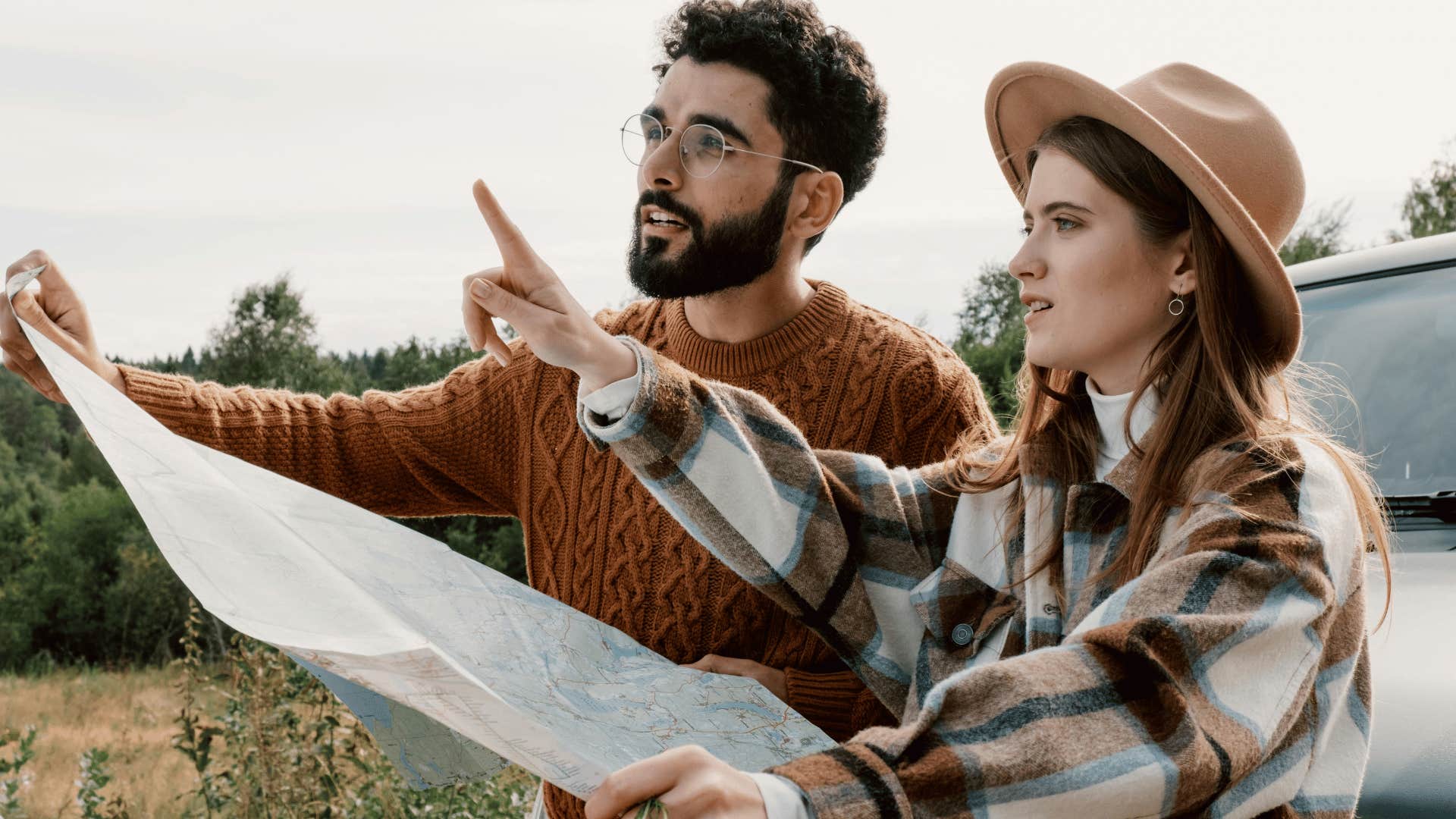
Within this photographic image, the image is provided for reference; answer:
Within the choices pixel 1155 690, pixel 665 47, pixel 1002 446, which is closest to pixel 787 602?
pixel 1002 446

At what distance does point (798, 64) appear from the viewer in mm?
2893

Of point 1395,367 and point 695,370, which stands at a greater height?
point 695,370

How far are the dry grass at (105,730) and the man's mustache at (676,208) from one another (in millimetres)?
4098

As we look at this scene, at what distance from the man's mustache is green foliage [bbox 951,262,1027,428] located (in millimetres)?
3514

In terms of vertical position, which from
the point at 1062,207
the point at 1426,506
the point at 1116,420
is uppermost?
the point at 1062,207

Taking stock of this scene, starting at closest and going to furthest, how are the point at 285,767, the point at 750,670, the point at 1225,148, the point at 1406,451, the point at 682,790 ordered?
the point at 682,790 < the point at 1225,148 < the point at 750,670 < the point at 1406,451 < the point at 285,767

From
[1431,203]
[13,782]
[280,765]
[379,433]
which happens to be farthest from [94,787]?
[1431,203]

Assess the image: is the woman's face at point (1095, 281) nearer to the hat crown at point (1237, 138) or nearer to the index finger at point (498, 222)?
the hat crown at point (1237, 138)

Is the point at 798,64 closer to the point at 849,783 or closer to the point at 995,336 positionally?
the point at 849,783

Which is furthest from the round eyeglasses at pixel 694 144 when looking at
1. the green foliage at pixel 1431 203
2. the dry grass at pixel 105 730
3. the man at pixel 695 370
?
the green foliage at pixel 1431 203

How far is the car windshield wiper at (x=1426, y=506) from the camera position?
10.3 ft

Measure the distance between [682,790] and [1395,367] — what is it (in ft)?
9.07

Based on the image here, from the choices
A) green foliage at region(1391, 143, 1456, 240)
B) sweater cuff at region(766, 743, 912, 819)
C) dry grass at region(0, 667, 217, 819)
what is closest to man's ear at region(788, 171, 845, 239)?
sweater cuff at region(766, 743, 912, 819)

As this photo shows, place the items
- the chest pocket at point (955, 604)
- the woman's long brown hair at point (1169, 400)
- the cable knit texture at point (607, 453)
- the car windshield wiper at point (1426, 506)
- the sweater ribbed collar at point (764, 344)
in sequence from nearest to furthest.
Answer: the woman's long brown hair at point (1169, 400), the chest pocket at point (955, 604), the cable knit texture at point (607, 453), the sweater ribbed collar at point (764, 344), the car windshield wiper at point (1426, 506)
